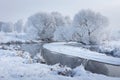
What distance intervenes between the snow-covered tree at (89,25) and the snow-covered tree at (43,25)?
15.6 meters

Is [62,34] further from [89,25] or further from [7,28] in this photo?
[7,28]

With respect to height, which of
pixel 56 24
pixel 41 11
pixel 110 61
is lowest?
pixel 110 61

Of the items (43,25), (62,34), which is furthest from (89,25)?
(43,25)

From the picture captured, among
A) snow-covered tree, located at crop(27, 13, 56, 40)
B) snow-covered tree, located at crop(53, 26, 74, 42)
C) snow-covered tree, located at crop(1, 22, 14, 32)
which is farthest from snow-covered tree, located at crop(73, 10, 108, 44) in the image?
snow-covered tree, located at crop(1, 22, 14, 32)

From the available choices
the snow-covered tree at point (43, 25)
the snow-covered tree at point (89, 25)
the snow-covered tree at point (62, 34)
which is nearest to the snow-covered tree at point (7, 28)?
the snow-covered tree at point (43, 25)

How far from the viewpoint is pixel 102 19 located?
5331 cm

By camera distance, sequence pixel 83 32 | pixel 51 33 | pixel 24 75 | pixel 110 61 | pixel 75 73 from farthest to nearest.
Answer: pixel 51 33
pixel 83 32
pixel 110 61
pixel 75 73
pixel 24 75

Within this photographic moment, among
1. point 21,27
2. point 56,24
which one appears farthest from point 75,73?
point 21,27

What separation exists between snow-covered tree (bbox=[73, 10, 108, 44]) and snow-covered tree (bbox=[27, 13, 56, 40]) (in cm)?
1558

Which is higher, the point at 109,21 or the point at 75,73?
the point at 109,21

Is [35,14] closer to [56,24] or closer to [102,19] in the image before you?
[56,24]

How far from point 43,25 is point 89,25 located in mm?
20642

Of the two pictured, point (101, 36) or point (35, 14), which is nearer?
point (101, 36)

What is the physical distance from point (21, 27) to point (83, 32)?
11625cm
